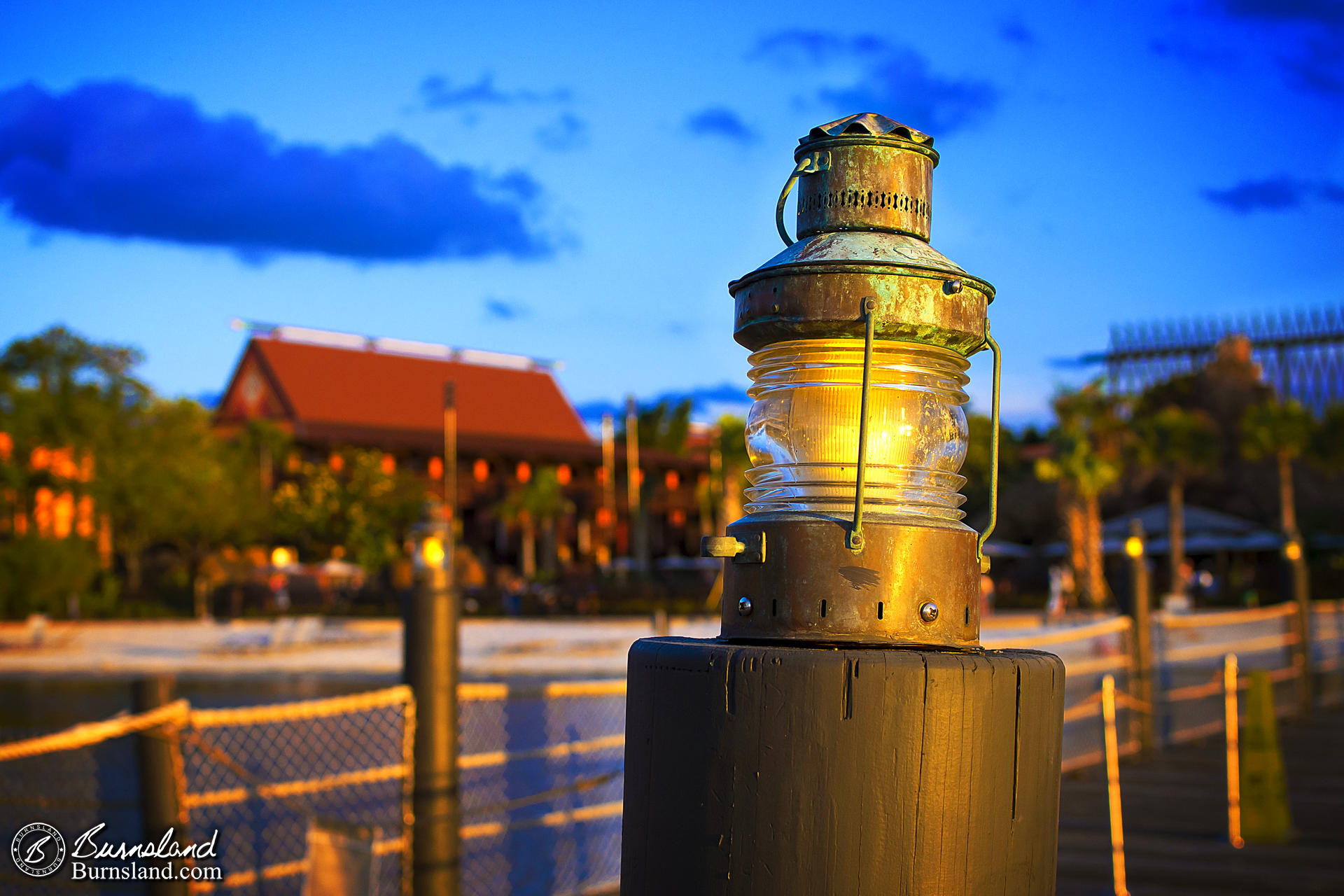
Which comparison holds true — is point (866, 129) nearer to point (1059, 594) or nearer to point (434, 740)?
point (434, 740)

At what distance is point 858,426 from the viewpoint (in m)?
1.69

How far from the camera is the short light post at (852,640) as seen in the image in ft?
4.69

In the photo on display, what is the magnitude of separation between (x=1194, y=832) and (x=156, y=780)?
5.46 metres

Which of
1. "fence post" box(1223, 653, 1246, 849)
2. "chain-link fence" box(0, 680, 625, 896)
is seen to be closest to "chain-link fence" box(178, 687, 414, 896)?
"chain-link fence" box(0, 680, 625, 896)

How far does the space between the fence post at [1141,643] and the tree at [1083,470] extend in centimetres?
2803

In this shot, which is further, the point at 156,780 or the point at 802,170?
the point at 156,780

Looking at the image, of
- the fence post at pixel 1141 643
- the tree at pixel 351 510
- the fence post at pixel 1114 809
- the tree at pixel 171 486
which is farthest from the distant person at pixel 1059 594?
the tree at pixel 171 486

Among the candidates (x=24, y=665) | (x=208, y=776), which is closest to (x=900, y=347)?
(x=208, y=776)

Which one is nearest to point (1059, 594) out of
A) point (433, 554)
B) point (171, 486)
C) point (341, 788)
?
point (341, 788)

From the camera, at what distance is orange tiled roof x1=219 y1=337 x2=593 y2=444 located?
57.1m

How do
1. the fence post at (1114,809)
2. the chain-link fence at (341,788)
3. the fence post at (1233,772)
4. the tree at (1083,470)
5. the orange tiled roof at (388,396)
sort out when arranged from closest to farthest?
1. the chain-link fence at (341,788)
2. the fence post at (1114,809)
3. the fence post at (1233,772)
4. the tree at (1083,470)
5. the orange tiled roof at (388,396)

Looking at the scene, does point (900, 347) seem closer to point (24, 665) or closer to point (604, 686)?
point (604, 686)

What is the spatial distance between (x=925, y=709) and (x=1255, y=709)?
6241mm

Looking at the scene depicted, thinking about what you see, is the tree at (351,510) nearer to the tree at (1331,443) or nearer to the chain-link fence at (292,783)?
the chain-link fence at (292,783)
